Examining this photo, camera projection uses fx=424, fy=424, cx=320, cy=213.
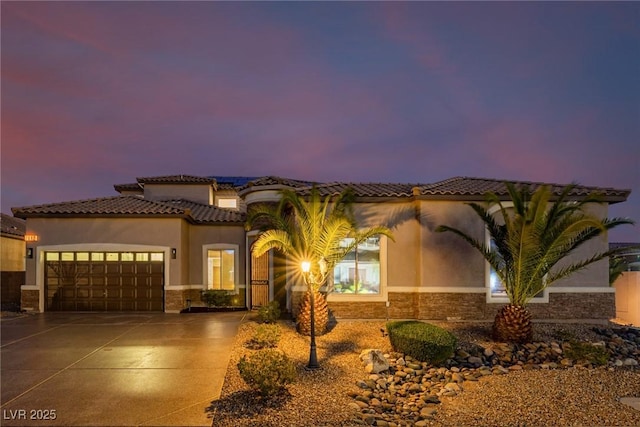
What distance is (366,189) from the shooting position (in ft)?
46.7

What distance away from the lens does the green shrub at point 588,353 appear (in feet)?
33.8

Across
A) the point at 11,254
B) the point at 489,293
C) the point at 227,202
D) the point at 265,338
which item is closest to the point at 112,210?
the point at 227,202

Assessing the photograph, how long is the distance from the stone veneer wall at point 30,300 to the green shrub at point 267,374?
1305 centimetres

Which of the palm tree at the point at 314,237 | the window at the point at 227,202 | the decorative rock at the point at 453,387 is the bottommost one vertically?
the decorative rock at the point at 453,387

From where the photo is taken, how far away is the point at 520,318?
11.2 meters

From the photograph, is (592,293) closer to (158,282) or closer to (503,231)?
(503,231)

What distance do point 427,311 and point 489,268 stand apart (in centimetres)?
237

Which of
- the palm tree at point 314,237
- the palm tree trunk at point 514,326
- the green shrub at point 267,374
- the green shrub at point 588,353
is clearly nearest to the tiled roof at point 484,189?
the palm tree at point 314,237

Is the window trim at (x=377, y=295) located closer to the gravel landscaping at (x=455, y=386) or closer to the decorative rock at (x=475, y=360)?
the gravel landscaping at (x=455, y=386)

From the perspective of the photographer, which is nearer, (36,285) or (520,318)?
(520,318)

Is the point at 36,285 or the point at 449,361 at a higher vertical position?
the point at 36,285

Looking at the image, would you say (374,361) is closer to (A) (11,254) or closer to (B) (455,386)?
(B) (455,386)

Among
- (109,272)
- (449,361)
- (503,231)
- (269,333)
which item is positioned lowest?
(449,361)

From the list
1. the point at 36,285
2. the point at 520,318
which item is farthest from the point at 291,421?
the point at 36,285
